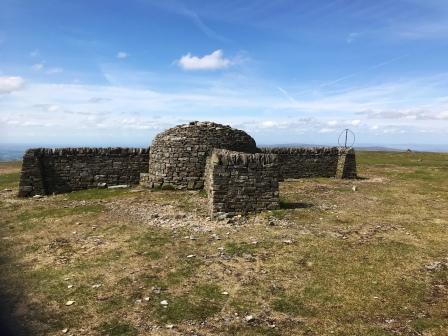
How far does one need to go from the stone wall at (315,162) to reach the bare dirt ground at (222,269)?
9.50 meters

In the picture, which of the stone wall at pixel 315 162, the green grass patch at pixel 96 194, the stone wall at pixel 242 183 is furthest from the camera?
the stone wall at pixel 315 162

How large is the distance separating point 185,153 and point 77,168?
6.63 m

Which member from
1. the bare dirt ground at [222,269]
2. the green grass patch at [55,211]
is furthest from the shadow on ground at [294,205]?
the green grass patch at [55,211]

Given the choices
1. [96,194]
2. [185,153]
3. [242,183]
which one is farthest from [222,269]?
[96,194]

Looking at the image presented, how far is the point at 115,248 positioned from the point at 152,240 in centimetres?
129

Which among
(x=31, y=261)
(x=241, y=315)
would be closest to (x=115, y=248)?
(x=31, y=261)

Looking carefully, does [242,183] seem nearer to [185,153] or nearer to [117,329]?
[185,153]

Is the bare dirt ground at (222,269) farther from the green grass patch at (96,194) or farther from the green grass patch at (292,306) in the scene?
the green grass patch at (96,194)

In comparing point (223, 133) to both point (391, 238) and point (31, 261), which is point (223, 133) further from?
point (31, 261)

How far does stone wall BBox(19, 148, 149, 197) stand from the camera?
2147 centimetres

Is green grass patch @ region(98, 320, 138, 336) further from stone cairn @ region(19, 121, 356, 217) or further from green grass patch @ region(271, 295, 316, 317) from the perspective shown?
stone cairn @ region(19, 121, 356, 217)

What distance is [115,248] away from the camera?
1262 centimetres

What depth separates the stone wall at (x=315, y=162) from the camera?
28.2 metres

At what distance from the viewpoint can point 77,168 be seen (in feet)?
75.5
